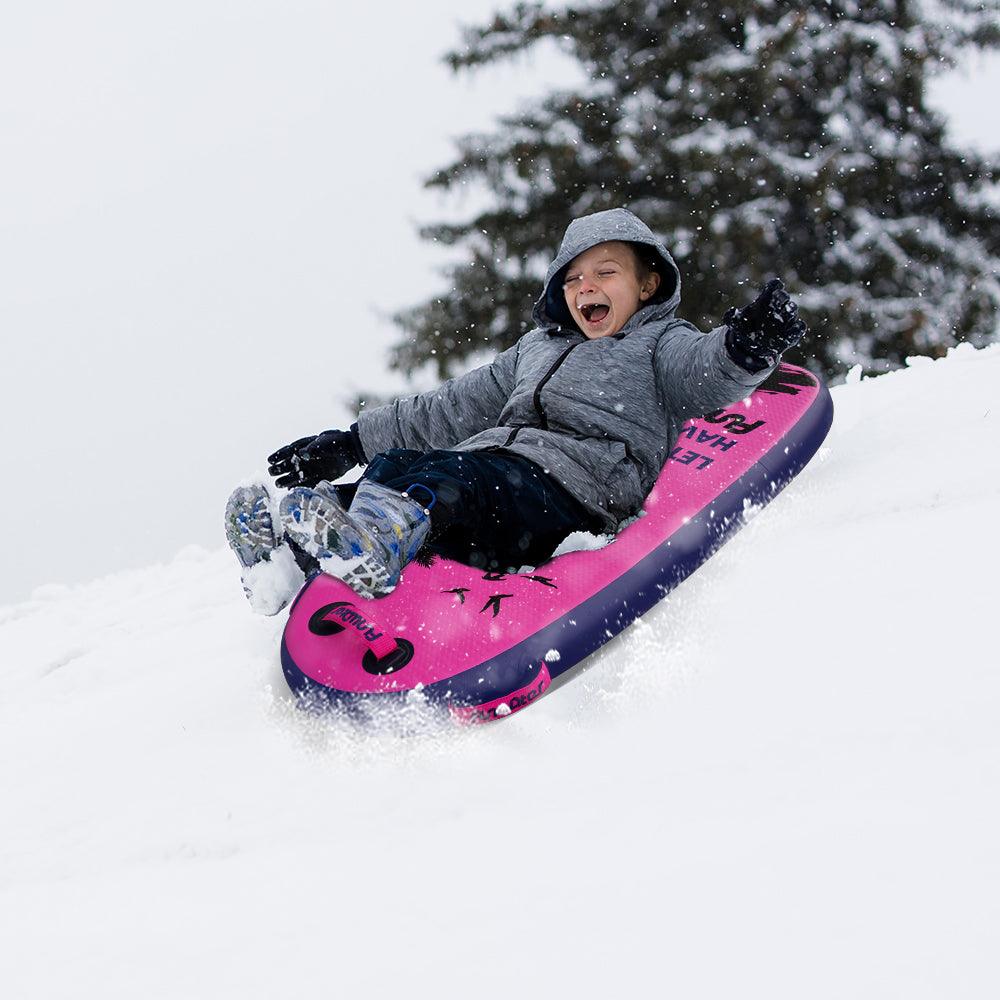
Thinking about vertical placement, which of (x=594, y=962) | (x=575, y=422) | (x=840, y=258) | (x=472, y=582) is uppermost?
(x=840, y=258)

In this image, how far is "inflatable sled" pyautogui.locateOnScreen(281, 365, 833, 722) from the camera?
2.28m

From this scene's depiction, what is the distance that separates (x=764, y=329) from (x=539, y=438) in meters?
0.70

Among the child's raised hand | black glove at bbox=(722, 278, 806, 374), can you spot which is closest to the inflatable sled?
black glove at bbox=(722, 278, 806, 374)

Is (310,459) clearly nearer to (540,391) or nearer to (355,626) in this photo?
(540,391)

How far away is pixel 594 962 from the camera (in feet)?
4.36

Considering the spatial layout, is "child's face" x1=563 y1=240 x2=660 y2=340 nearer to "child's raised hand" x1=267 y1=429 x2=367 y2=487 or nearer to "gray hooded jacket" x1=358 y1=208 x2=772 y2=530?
"gray hooded jacket" x1=358 y1=208 x2=772 y2=530

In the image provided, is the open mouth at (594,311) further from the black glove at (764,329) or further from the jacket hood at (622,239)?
the black glove at (764,329)

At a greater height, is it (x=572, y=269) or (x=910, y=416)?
(x=572, y=269)

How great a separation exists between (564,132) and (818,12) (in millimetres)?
2836

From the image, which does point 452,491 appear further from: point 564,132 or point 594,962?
point 564,132

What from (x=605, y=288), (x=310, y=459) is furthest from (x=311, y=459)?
(x=605, y=288)

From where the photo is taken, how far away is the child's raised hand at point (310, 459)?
11.2ft

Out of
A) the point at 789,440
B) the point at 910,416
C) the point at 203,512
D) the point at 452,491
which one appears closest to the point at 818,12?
the point at 910,416

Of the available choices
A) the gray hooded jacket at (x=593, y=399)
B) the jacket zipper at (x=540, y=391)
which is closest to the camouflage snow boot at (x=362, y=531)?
the gray hooded jacket at (x=593, y=399)
